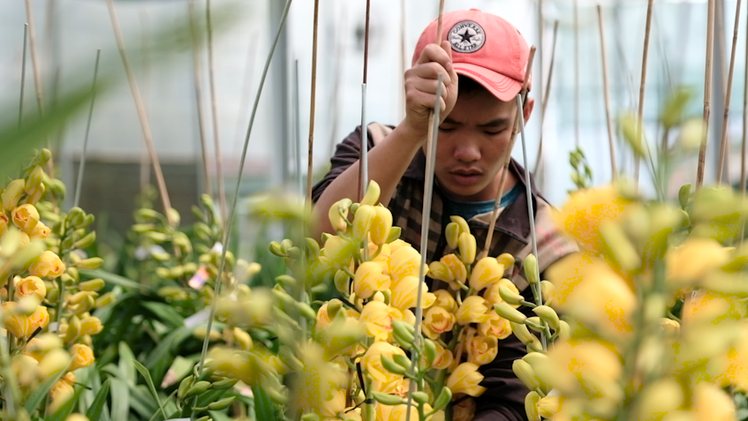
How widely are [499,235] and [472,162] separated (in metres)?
0.10

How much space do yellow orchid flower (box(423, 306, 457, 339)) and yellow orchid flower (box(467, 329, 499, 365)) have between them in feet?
0.07

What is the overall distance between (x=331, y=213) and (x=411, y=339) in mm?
86

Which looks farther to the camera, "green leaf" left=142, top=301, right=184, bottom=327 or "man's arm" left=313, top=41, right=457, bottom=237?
"green leaf" left=142, top=301, right=184, bottom=327

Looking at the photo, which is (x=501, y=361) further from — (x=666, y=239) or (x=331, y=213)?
(x=666, y=239)

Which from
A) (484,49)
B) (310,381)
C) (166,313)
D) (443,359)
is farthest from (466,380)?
(166,313)

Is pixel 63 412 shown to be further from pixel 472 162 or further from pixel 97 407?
pixel 472 162

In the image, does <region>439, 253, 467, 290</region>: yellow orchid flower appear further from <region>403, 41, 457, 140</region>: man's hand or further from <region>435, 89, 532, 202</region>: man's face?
<region>435, 89, 532, 202</region>: man's face

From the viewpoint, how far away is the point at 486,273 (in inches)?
16.5

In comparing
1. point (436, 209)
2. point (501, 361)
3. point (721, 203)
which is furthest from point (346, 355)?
point (436, 209)

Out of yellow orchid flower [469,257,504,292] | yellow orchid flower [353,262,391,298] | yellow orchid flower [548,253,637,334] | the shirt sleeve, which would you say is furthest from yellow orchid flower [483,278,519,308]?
the shirt sleeve

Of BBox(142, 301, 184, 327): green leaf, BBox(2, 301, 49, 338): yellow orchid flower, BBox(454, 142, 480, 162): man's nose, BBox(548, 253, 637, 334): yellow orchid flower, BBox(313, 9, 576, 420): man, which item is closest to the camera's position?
BBox(548, 253, 637, 334): yellow orchid flower

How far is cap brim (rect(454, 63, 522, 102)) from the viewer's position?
61 centimetres

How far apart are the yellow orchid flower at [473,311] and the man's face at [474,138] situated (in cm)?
23

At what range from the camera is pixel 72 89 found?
65mm
